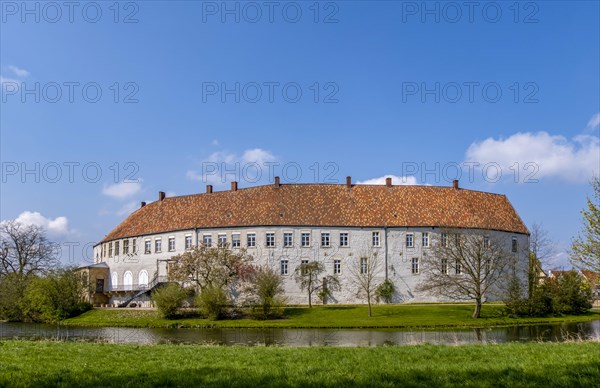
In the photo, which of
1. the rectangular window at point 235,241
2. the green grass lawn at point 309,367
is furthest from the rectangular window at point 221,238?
the green grass lawn at point 309,367

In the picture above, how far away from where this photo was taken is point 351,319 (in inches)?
1463

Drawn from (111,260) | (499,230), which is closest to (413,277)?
(499,230)

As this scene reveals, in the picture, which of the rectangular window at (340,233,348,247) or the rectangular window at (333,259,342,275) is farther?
the rectangular window at (340,233,348,247)

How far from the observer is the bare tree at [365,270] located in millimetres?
46750

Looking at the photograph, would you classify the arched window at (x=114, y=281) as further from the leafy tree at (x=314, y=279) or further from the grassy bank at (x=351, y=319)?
the leafy tree at (x=314, y=279)

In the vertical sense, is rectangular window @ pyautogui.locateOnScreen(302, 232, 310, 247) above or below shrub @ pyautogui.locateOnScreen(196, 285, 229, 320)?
above

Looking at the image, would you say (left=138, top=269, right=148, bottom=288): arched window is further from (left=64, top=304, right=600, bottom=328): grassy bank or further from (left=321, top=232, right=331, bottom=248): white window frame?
(left=321, top=232, right=331, bottom=248): white window frame

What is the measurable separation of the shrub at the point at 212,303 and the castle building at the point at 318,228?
29.9 feet

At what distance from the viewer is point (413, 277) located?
48.0 m

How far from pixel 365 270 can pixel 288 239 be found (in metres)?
6.80

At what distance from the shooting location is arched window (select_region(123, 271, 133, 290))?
53.1 meters

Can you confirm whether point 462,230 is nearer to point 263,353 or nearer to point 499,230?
point 499,230

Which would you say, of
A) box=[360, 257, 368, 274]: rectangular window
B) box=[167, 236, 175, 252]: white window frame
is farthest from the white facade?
box=[167, 236, 175, 252]: white window frame

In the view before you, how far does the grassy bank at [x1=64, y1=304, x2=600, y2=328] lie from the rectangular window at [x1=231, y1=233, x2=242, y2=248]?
8607 mm
